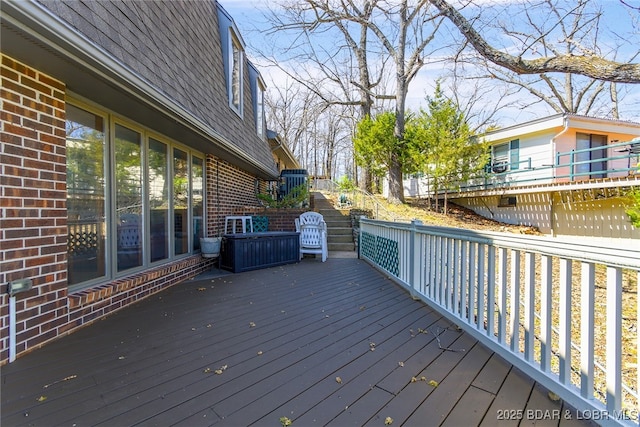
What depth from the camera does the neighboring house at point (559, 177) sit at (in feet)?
34.5

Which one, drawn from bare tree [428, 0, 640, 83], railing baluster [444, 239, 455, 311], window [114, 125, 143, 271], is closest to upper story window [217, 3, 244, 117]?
window [114, 125, 143, 271]

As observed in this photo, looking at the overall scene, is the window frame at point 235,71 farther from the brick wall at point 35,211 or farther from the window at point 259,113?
the brick wall at point 35,211

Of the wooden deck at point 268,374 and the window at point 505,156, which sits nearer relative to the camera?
the wooden deck at point 268,374

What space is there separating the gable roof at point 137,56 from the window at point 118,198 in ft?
0.90

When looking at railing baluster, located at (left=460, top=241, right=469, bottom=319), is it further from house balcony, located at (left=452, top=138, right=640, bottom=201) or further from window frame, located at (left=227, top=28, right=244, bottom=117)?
house balcony, located at (left=452, top=138, right=640, bottom=201)

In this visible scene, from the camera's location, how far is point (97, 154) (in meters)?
3.25

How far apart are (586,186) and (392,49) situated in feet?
29.7

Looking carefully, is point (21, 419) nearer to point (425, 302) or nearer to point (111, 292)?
point (111, 292)

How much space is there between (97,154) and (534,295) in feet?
14.0

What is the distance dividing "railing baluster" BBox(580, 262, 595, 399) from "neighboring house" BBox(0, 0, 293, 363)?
346cm

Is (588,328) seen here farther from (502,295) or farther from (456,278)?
(456,278)

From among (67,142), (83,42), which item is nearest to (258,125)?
(67,142)

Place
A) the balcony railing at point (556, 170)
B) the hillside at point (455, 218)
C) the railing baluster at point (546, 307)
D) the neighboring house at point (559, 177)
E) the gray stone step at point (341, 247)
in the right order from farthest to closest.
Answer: the balcony railing at point (556, 170), the hillside at point (455, 218), the neighboring house at point (559, 177), the gray stone step at point (341, 247), the railing baluster at point (546, 307)

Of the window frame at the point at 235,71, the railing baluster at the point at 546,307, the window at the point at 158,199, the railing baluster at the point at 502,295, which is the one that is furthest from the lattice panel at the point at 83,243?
the window frame at the point at 235,71
